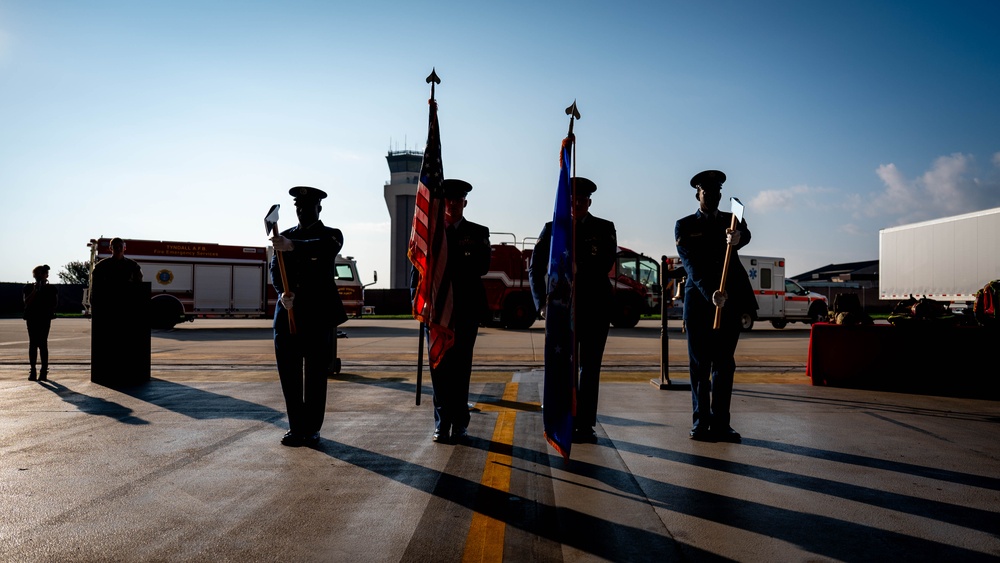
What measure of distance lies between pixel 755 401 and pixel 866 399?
4.27 ft

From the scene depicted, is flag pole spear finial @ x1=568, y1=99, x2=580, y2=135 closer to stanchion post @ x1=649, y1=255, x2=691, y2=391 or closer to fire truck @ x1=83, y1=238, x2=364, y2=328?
stanchion post @ x1=649, y1=255, x2=691, y2=391

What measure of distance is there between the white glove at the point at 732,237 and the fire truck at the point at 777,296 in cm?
1859

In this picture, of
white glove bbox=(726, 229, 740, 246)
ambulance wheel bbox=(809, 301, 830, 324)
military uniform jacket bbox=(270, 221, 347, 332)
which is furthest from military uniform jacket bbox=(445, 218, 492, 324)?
ambulance wheel bbox=(809, 301, 830, 324)

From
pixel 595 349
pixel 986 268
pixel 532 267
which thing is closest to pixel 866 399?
pixel 595 349

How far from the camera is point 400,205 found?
8906 centimetres

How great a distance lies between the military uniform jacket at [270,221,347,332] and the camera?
213 inches

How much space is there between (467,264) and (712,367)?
211cm

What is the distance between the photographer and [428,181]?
221 inches

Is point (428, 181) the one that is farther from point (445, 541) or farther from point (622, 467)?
point (445, 541)

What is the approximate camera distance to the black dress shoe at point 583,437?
550cm

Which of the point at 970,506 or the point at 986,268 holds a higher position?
the point at 986,268

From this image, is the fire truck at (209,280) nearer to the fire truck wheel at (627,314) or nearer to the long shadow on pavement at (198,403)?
the fire truck wheel at (627,314)

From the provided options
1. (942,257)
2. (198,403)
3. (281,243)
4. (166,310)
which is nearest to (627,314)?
(942,257)

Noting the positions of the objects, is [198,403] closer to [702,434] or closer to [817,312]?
[702,434]
